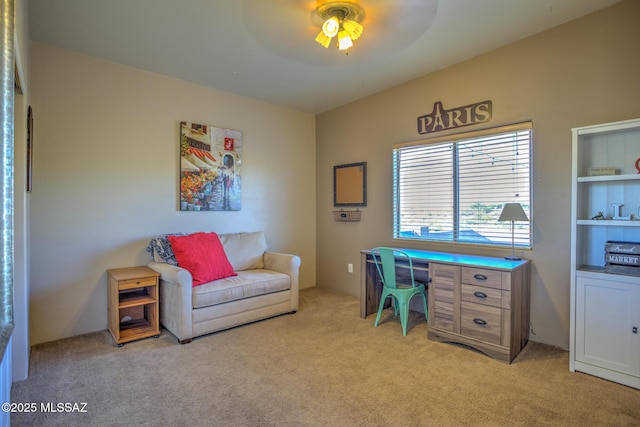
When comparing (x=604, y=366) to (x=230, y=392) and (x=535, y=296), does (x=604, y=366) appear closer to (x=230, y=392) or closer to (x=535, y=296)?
(x=535, y=296)

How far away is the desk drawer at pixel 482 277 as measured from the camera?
256 centimetres

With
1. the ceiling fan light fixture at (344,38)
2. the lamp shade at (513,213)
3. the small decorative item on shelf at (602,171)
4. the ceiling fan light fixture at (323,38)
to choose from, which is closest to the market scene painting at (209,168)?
the ceiling fan light fixture at (323,38)

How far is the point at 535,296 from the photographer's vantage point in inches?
113

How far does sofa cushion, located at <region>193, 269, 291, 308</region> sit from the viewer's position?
2.99 meters

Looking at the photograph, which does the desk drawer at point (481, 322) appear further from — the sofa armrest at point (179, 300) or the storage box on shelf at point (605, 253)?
the sofa armrest at point (179, 300)

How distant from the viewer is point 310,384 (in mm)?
2213

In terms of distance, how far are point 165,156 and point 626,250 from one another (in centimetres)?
416

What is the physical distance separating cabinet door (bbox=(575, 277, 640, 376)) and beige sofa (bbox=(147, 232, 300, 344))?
256cm

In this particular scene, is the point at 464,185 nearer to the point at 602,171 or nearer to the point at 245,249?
the point at 602,171

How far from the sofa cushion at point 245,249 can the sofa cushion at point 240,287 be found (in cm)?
16

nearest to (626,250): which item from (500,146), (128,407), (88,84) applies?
(500,146)

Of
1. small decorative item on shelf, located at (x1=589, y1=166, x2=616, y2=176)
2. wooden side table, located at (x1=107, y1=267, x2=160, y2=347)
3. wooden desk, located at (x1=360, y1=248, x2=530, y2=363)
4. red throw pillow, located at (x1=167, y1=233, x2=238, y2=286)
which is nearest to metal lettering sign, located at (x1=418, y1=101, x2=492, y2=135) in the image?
small decorative item on shelf, located at (x1=589, y1=166, x2=616, y2=176)

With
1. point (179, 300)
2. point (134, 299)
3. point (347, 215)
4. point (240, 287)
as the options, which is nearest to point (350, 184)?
point (347, 215)

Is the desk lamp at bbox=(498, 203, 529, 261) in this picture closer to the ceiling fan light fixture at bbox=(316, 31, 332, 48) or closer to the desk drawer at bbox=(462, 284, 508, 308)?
the desk drawer at bbox=(462, 284, 508, 308)
